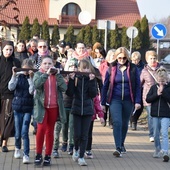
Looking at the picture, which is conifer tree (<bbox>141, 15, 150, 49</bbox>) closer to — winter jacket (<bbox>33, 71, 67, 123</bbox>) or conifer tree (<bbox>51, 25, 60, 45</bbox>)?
conifer tree (<bbox>51, 25, 60, 45</bbox>)

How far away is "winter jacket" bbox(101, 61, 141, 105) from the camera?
10102 mm

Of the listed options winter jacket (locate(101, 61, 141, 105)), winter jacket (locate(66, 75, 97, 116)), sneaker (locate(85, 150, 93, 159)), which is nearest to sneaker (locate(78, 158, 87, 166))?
sneaker (locate(85, 150, 93, 159))

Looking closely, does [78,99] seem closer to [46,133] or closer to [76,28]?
[46,133]

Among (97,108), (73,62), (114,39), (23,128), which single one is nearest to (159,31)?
(97,108)

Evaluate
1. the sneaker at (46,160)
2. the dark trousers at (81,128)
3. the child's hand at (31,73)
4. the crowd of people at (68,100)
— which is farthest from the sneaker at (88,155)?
the child's hand at (31,73)

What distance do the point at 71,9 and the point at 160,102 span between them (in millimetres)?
46015

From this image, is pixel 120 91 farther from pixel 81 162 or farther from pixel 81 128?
pixel 81 162

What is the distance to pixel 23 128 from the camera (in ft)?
30.2

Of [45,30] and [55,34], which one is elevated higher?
[45,30]

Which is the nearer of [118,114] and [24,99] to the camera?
[24,99]

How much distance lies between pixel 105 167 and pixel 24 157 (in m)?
1.33

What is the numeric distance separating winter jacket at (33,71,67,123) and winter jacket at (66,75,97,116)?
353mm

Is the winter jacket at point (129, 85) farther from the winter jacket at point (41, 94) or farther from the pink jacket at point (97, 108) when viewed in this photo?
the winter jacket at point (41, 94)

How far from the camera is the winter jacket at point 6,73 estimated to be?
989 cm
